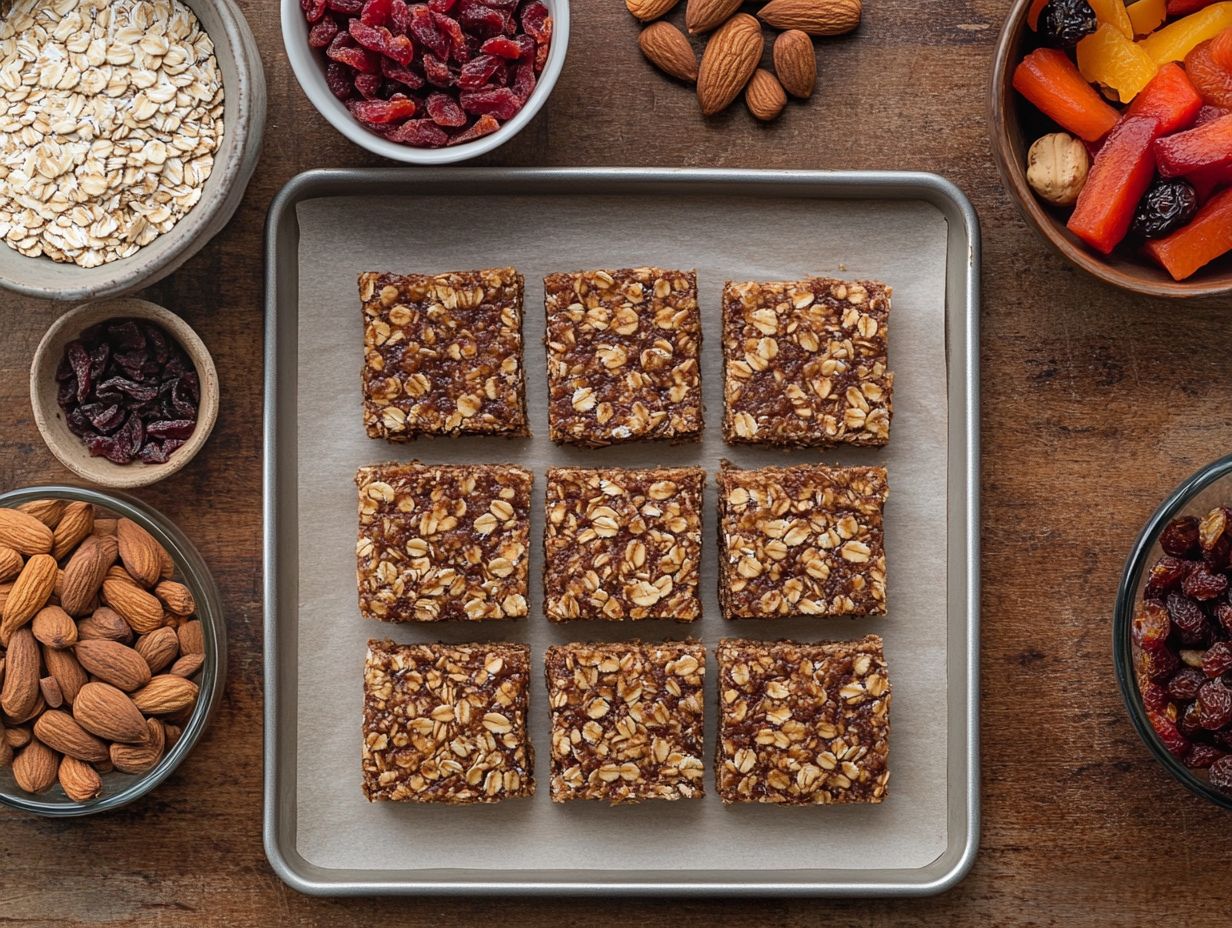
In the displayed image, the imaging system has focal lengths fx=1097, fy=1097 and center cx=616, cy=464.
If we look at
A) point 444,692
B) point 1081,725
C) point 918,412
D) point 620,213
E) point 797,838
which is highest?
point 620,213

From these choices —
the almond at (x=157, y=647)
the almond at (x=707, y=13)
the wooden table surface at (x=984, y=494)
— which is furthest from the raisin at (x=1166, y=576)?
the almond at (x=157, y=647)

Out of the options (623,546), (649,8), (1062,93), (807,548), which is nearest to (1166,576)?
(807,548)

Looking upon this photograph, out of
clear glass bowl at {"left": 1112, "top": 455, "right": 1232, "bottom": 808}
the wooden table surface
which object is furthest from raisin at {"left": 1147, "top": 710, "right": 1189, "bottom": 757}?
the wooden table surface

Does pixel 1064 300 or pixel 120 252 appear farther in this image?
pixel 1064 300

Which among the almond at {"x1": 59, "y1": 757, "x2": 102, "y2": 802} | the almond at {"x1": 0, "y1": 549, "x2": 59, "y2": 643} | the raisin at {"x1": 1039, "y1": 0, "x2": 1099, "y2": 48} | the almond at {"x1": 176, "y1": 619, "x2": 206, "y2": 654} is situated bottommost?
the almond at {"x1": 59, "y1": 757, "x2": 102, "y2": 802}

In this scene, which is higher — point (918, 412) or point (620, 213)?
point (620, 213)

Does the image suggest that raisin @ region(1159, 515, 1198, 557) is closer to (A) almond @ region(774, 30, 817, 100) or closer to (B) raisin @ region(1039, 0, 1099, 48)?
(B) raisin @ region(1039, 0, 1099, 48)

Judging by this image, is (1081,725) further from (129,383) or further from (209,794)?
(129,383)

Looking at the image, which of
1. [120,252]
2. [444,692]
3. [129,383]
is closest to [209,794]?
[444,692]
